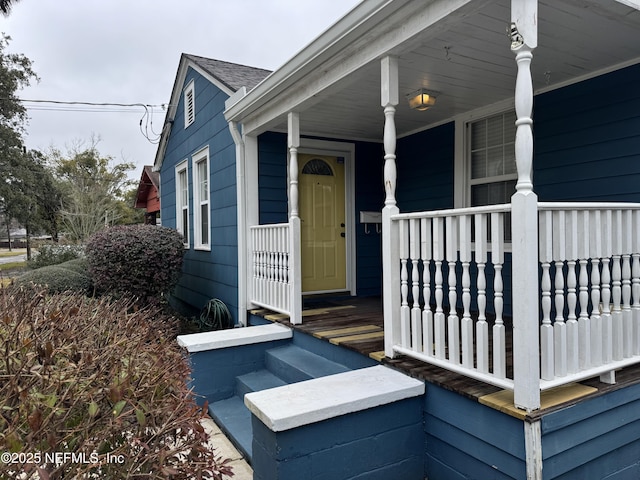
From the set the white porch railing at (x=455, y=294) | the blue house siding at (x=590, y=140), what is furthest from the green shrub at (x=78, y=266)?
the blue house siding at (x=590, y=140)

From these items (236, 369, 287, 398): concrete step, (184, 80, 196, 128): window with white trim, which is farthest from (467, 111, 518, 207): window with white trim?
(184, 80, 196, 128): window with white trim

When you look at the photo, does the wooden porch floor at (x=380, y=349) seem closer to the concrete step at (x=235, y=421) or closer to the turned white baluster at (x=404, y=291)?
the turned white baluster at (x=404, y=291)

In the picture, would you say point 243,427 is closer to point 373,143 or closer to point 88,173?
point 373,143

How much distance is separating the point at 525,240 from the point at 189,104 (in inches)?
250

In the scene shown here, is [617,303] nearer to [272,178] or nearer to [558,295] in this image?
[558,295]

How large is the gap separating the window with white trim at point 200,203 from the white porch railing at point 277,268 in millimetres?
1924

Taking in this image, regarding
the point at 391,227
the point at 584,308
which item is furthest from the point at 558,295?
the point at 391,227

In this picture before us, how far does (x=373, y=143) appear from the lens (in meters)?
5.75

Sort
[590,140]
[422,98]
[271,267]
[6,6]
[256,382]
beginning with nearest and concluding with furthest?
1. [590,140]
2. [256,382]
3. [422,98]
4. [271,267]
5. [6,6]

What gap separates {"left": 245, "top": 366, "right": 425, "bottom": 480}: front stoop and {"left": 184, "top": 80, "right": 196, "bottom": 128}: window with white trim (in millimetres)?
5575

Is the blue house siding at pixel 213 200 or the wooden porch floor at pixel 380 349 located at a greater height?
the blue house siding at pixel 213 200

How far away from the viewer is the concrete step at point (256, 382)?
3.47m

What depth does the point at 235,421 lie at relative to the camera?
322 cm

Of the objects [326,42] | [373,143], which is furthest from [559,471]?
[373,143]
